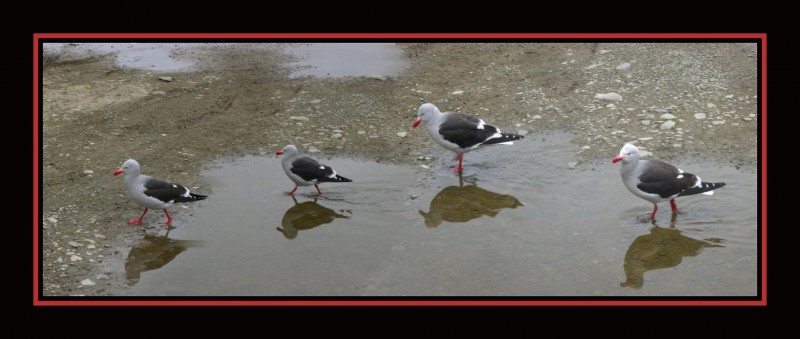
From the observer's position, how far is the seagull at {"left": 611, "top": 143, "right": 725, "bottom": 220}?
914cm

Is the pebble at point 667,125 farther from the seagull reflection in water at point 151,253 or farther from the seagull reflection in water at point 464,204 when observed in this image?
the seagull reflection in water at point 151,253

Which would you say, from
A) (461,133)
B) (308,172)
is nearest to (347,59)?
(461,133)

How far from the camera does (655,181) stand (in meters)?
9.14

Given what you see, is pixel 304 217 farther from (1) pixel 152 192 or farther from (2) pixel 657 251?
(2) pixel 657 251

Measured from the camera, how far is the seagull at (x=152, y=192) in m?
9.26

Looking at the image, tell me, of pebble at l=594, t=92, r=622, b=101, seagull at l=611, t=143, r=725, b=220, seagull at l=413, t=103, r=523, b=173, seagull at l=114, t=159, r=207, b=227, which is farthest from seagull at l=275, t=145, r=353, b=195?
pebble at l=594, t=92, r=622, b=101

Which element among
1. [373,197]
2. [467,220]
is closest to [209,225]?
[373,197]

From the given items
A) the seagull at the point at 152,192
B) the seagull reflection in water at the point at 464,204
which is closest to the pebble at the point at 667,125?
the seagull reflection in water at the point at 464,204

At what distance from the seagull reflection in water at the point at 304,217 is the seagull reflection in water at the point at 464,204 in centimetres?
98

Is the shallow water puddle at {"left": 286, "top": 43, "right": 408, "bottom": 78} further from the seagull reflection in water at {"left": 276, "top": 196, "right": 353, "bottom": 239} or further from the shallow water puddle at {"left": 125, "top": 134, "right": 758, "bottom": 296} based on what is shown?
the seagull reflection in water at {"left": 276, "top": 196, "right": 353, "bottom": 239}

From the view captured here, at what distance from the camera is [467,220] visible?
30.9ft

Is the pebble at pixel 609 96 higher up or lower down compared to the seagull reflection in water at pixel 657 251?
higher up

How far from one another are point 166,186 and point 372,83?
465 cm

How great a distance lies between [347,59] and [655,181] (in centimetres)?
662
